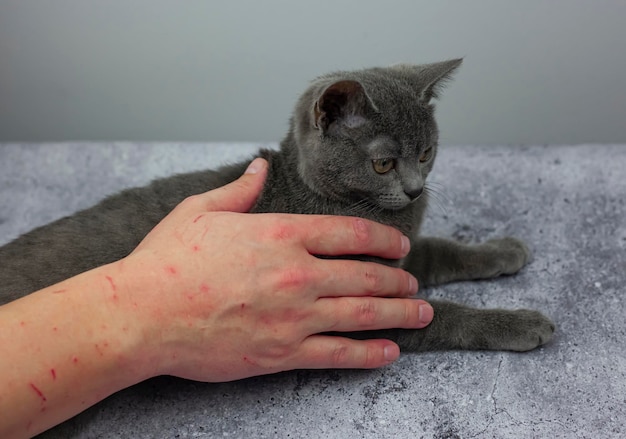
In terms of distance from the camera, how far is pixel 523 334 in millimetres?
1090

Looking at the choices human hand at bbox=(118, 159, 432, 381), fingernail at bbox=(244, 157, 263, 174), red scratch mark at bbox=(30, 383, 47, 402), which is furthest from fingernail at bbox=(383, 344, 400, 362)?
red scratch mark at bbox=(30, 383, 47, 402)

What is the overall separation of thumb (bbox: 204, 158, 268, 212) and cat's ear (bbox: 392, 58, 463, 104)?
1.07ft

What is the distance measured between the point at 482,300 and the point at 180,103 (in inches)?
44.3

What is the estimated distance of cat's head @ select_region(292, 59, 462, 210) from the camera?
103 centimetres

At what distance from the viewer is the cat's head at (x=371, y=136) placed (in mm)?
1029

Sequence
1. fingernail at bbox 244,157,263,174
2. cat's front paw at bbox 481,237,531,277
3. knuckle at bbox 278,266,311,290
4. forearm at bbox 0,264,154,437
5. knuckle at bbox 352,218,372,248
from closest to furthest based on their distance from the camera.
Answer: forearm at bbox 0,264,154,437 < knuckle at bbox 278,266,311,290 < knuckle at bbox 352,218,372,248 < fingernail at bbox 244,157,263,174 < cat's front paw at bbox 481,237,531,277

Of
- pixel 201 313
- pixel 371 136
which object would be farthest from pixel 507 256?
pixel 201 313

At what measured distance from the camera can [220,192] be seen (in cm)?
106

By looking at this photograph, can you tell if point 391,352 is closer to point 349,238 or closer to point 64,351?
point 349,238

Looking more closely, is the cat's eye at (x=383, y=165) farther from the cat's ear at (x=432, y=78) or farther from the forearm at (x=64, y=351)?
Answer: the forearm at (x=64, y=351)

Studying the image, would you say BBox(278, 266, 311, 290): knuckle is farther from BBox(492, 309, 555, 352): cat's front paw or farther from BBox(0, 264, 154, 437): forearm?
BBox(492, 309, 555, 352): cat's front paw

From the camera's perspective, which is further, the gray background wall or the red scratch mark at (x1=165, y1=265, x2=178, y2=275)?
the gray background wall

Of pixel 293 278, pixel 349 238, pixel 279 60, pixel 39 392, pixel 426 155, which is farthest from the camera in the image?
pixel 279 60

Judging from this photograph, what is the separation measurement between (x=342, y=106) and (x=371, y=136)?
7 cm
